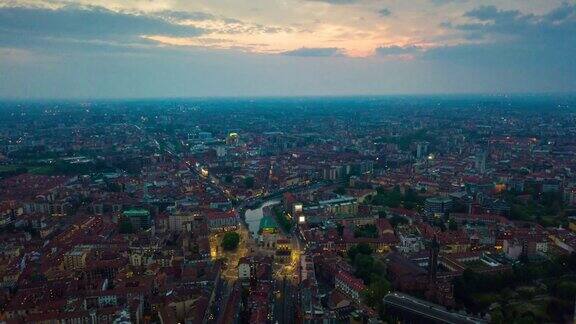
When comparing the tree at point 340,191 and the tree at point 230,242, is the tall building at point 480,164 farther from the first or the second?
the tree at point 230,242

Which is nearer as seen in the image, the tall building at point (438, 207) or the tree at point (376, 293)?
the tree at point (376, 293)

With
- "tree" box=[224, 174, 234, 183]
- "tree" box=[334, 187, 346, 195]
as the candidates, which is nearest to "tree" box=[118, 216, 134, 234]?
"tree" box=[224, 174, 234, 183]

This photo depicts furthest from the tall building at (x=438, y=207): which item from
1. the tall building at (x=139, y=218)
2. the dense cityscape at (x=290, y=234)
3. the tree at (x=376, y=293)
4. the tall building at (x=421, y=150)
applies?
the tall building at (x=421, y=150)

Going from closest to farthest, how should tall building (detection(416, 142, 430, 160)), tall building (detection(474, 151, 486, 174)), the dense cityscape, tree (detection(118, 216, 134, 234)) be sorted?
the dense cityscape, tree (detection(118, 216, 134, 234)), tall building (detection(474, 151, 486, 174)), tall building (detection(416, 142, 430, 160))

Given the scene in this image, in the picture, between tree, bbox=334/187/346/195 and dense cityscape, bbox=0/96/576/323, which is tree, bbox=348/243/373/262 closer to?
dense cityscape, bbox=0/96/576/323

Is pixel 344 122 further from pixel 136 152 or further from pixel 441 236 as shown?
pixel 441 236

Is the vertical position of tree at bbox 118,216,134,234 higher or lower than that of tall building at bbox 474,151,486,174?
lower

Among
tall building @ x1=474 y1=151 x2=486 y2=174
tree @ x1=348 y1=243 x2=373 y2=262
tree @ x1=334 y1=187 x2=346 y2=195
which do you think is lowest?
tree @ x1=334 y1=187 x2=346 y2=195

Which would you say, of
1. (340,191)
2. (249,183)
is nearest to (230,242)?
(340,191)

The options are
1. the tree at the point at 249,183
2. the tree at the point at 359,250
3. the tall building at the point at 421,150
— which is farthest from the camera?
the tall building at the point at 421,150

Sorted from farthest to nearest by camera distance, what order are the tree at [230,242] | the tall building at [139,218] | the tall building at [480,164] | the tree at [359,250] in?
A: the tall building at [480,164] → the tall building at [139,218] → the tree at [230,242] → the tree at [359,250]
